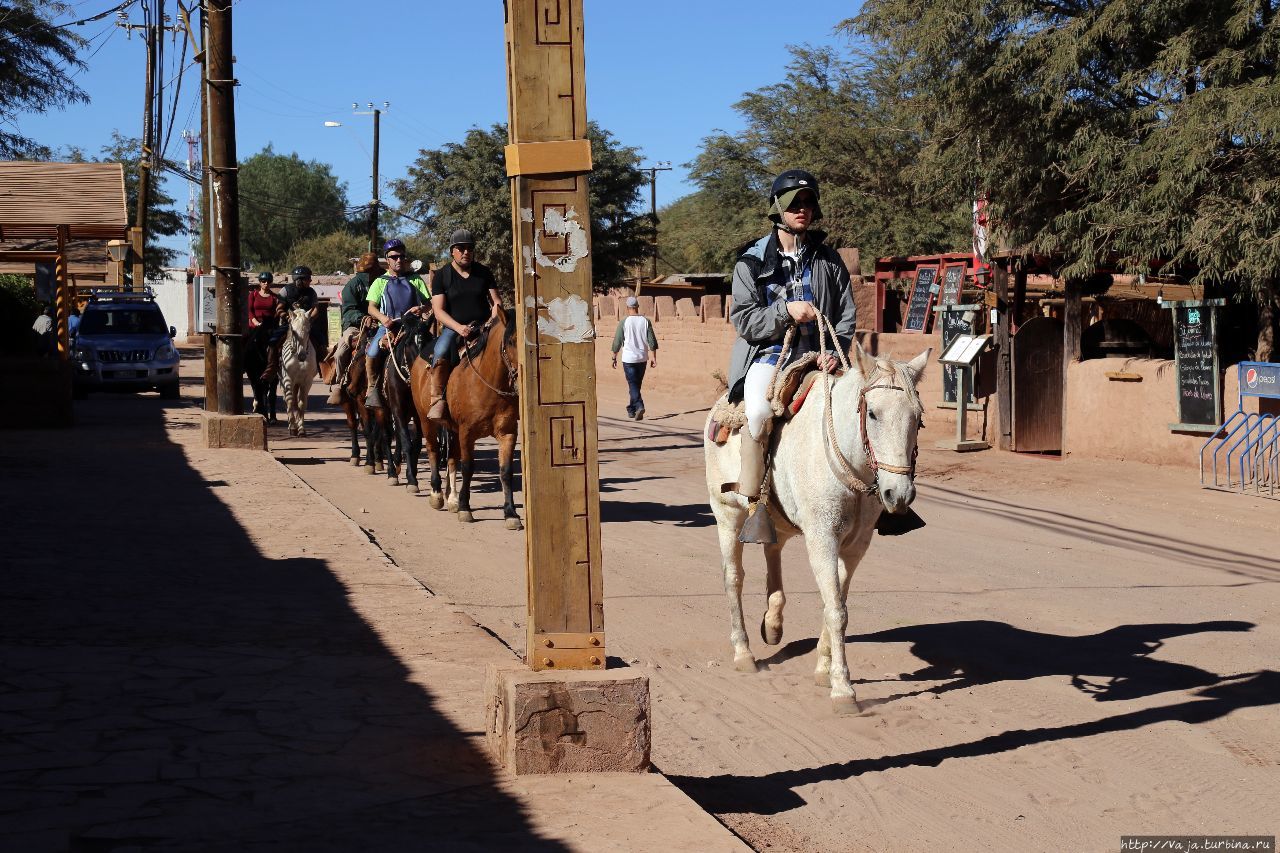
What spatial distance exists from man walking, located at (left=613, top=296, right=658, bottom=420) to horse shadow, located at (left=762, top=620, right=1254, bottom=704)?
17284 mm

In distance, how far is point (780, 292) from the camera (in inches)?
291

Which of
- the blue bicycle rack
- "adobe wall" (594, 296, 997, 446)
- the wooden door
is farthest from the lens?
"adobe wall" (594, 296, 997, 446)

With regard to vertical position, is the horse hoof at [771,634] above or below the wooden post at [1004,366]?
below

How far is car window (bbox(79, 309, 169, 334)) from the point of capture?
99.2 ft

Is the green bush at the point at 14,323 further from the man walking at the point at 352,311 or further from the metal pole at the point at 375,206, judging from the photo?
the metal pole at the point at 375,206

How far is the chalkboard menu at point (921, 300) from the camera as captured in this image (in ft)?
88.1

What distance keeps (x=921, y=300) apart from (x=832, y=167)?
42.1 feet

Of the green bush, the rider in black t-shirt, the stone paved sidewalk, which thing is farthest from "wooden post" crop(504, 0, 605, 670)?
the green bush

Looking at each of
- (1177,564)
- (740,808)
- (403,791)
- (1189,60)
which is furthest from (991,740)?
(1189,60)

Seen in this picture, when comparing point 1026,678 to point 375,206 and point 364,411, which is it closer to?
point 364,411

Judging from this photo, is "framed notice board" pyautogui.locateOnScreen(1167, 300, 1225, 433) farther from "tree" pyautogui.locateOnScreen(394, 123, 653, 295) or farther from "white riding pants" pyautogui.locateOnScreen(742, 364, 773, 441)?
"tree" pyautogui.locateOnScreen(394, 123, 653, 295)

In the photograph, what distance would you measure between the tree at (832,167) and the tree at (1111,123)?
11.7 m

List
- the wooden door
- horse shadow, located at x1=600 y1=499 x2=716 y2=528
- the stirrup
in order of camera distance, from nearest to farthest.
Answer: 1. the stirrup
2. horse shadow, located at x1=600 y1=499 x2=716 y2=528
3. the wooden door

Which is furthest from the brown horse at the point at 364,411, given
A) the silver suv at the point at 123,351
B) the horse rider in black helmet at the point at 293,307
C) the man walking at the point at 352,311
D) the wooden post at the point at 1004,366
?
the silver suv at the point at 123,351
